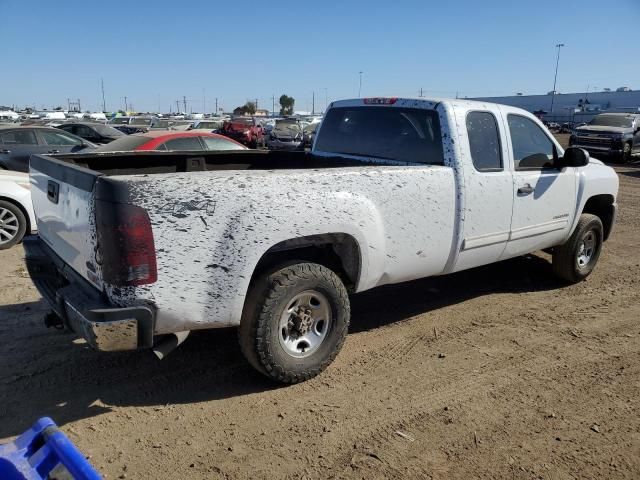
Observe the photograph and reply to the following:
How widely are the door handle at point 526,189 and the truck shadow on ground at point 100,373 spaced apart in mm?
1436

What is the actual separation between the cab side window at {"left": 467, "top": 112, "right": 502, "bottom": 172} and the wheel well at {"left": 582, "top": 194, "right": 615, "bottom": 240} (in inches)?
89.0

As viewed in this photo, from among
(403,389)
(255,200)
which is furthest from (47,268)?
(403,389)

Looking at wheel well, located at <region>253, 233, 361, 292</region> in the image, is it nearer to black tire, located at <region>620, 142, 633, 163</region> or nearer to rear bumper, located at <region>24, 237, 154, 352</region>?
rear bumper, located at <region>24, 237, 154, 352</region>

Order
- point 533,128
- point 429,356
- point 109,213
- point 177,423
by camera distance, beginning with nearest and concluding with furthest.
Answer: point 109,213 → point 177,423 → point 429,356 → point 533,128

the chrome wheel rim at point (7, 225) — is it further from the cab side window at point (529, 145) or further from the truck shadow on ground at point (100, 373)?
the cab side window at point (529, 145)

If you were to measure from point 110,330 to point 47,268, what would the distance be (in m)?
1.29

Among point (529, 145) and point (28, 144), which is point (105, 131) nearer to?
point (28, 144)

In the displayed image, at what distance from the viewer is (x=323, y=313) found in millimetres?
3619

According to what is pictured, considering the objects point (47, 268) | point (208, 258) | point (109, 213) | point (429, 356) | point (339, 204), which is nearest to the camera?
point (109, 213)

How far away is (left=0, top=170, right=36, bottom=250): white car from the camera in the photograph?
679 centimetres

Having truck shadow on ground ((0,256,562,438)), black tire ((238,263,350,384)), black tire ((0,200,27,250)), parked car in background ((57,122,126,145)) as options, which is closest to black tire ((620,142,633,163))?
parked car in background ((57,122,126,145))

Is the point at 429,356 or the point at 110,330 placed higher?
the point at 110,330

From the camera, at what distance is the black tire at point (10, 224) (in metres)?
6.80

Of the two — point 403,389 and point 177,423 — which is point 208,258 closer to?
point 177,423
